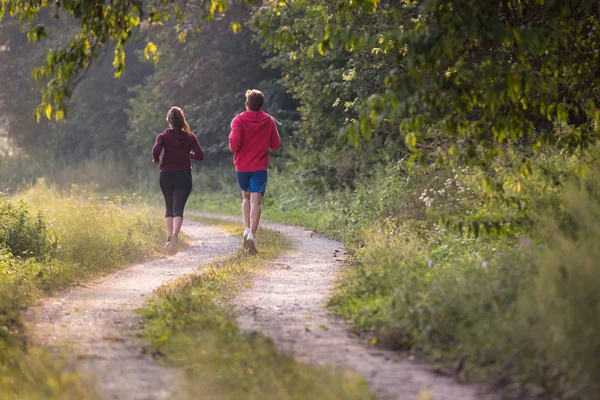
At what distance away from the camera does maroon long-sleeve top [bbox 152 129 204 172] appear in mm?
12406

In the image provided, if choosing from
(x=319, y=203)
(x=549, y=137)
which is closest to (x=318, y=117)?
(x=319, y=203)

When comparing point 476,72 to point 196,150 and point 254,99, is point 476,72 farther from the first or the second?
point 196,150

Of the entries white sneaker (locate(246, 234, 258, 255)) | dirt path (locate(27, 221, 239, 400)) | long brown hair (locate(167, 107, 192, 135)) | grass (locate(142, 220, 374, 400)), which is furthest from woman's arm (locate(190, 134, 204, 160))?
grass (locate(142, 220, 374, 400))

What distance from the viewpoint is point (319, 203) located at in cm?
2017

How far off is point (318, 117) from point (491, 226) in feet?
48.9

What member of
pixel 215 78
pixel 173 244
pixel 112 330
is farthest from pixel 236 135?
pixel 215 78

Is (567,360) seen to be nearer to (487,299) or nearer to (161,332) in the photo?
(487,299)

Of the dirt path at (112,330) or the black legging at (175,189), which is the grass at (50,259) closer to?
the dirt path at (112,330)

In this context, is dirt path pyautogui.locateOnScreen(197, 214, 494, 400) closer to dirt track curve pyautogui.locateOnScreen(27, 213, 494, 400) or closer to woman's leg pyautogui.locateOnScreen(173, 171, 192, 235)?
dirt track curve pyautogui.locateOnScreen(27, 213, 494, 400)

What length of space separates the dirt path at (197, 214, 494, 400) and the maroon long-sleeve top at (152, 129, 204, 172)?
9.00 ft

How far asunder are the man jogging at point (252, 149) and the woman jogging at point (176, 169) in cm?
101

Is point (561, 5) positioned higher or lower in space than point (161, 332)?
higher

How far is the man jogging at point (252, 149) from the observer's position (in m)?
11.6

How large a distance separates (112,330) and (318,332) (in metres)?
1.69
